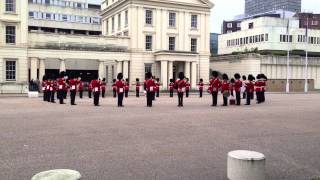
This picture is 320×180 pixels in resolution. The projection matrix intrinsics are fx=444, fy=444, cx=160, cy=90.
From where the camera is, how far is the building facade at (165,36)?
2088 inches

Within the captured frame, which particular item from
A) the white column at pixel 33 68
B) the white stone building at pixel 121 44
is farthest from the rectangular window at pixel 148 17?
the white column at pixel 33 68

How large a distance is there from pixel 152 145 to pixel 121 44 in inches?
1694

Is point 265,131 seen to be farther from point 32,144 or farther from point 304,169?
point 32,144

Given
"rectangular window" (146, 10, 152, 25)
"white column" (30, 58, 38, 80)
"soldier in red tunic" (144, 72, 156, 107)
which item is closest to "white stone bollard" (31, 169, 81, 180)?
"soldier in red tunic" (144, 72, 156, 107)

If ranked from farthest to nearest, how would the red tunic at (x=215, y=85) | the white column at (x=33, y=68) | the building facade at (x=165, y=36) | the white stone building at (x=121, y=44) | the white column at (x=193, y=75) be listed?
the white column at (x=193, y=75) → the building facade at (x=165, y=36) → the white column at (x=33, y=68) → the white stone building at (x=121, y=44) → the red tunic at (x=215, y=85)

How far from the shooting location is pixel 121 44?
2076 inches

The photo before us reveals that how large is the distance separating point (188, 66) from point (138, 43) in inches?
262

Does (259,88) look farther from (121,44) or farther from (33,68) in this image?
(121,44)

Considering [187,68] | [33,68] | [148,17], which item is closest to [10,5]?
[33,68]

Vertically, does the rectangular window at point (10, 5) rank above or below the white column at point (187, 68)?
above

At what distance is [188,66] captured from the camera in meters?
53.8

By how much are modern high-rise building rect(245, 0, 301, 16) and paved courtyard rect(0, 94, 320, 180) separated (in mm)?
165929

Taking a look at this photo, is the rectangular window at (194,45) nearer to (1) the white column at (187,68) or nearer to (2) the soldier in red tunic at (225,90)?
(1) the white column at (187,68)

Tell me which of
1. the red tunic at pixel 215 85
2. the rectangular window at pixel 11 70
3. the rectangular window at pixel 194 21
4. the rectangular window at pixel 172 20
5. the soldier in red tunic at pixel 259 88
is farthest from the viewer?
the rectangular window at pixel 194 21
